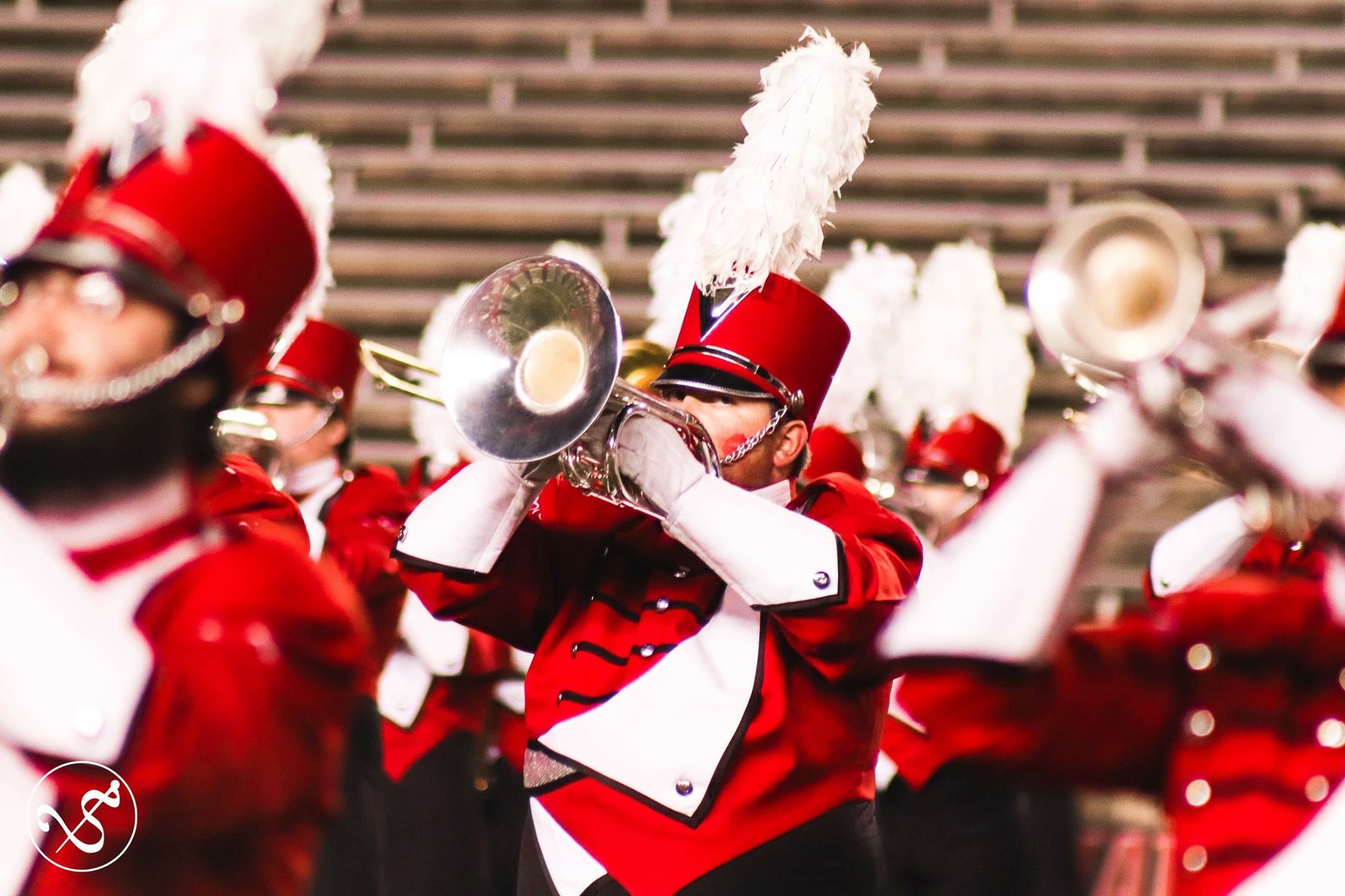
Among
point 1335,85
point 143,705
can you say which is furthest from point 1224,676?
point 1335,85

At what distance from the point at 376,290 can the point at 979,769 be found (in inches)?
307

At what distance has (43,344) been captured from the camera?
1.74 meters

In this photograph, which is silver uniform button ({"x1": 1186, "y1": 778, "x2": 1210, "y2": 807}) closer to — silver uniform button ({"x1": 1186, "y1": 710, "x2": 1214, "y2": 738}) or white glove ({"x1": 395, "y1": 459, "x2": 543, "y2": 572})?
silver uniform button ({"x1": 1186, "y1": 710, "x2": 1214, "y2": 738})

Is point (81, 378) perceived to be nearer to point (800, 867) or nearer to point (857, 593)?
point (857, 593)

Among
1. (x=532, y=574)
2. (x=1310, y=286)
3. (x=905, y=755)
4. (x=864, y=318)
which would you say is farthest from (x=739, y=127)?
(x=532, y=574)

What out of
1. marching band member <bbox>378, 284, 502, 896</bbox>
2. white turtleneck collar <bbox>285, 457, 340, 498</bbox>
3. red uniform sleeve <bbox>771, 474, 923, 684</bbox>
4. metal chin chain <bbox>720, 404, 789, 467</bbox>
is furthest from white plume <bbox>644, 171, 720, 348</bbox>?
white turtleneck collar <bbox>285, 457, 340, 498</bbox>

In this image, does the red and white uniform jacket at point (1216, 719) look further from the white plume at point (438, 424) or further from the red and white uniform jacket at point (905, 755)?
the white plume at point (438, 424)

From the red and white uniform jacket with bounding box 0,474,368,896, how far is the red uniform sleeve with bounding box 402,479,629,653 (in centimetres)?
110

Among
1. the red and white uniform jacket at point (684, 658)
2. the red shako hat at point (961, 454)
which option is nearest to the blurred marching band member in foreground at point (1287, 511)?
the red and white uniform jacket at point (684, 658)

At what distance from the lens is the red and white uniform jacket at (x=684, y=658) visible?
276 centimetres

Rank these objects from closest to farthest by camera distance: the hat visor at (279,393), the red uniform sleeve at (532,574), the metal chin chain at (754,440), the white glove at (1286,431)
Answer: the white glove at (1286,431)
the red uniform sleeve at (532,574)
the metal chin chain at (754,440)
the hat visor at (279,393)

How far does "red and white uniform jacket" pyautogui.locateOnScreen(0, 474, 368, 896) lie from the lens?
1671 millimetres

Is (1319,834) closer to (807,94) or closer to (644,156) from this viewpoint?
(807,94)

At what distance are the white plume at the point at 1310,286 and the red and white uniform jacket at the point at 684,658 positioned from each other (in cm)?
81
